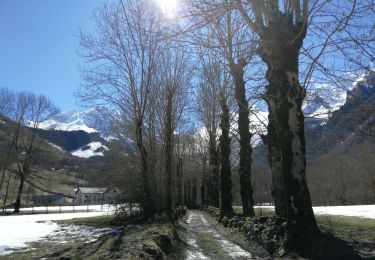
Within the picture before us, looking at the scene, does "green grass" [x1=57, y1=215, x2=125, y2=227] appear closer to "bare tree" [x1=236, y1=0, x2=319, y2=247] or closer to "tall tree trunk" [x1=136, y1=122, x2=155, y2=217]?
"tall tree trunk" [x1=136, y1=122, x2=155, y2=217]

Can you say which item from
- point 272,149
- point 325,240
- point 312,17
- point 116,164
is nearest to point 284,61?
point 312,17

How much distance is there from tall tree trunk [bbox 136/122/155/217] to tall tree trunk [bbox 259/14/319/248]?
1552 centimetres

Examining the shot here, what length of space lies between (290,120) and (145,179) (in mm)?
16468

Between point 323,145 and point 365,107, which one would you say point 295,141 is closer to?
point 365,107

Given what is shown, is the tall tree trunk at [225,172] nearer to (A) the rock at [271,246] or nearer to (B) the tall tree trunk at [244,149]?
(B) the tall tree trunk at [244,149]

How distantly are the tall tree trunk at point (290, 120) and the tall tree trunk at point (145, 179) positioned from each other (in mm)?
15517

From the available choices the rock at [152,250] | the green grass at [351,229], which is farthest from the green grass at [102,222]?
the rock at [152,250]

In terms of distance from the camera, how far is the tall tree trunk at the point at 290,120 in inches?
408

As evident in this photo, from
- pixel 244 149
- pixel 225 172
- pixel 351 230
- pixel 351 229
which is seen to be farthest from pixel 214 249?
pixel 225 172

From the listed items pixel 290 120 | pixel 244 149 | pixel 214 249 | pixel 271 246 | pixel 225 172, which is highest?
pixel 244 149

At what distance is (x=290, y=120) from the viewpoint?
36.2 feet

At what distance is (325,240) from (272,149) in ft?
24.8

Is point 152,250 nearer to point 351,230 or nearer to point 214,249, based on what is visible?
point 214,249

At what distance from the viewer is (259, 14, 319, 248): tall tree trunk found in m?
10.4
